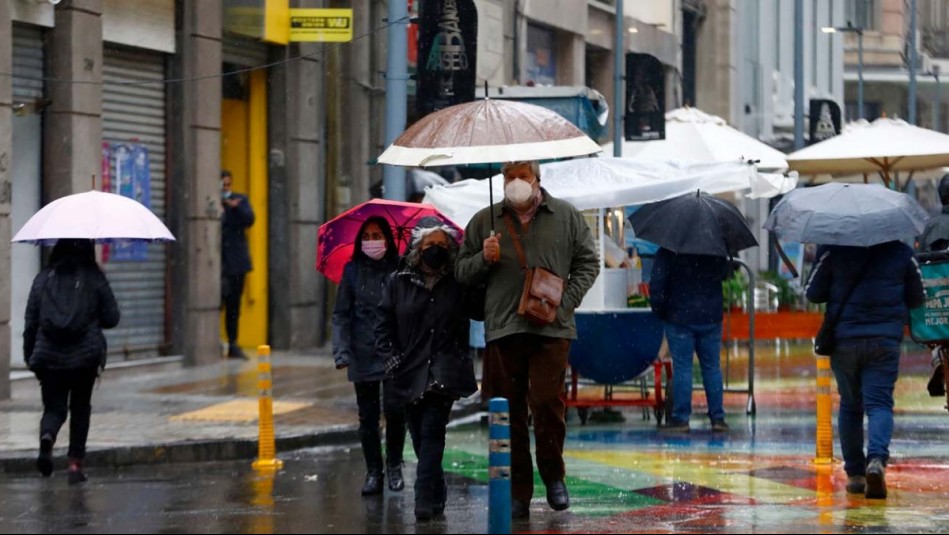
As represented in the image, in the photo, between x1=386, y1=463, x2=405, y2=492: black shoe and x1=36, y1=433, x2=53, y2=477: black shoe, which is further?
x1=36, y1=433, x2=53, y2=477: black shoe

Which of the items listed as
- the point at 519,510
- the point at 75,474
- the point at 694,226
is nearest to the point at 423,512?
the point at 519,510

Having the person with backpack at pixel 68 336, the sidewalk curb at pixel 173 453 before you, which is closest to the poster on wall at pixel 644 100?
the sidewalk curb at pixel 173 453

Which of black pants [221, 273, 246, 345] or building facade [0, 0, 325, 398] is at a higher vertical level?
building facade [0, 0, 325, 398]

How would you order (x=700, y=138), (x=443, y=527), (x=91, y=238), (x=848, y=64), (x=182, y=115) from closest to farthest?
(x=443, y=527) → (x=91, y=238) → (x=182, y=115) → (x=700, y=138) → (x=848, y=64)

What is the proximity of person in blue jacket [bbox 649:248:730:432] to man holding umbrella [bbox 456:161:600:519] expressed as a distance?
5.22m

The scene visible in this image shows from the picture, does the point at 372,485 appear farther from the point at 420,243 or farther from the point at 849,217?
the point at 849,217

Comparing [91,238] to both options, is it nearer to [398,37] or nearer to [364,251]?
[364,251]

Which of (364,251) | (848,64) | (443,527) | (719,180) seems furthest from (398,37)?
(848,64)

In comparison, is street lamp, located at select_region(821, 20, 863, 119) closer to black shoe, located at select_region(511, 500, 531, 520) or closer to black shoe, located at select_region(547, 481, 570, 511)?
black shoe, located at select_region(547, 481, 570, 511)

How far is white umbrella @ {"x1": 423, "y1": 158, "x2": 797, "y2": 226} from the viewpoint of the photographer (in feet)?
49.9

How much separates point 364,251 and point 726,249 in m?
4.89

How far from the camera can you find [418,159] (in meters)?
10.0

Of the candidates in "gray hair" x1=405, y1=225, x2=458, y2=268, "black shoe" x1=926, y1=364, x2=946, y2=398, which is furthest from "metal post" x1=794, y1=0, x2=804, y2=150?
"gray hair" x1=405, y1=225, x2=458, y2=268

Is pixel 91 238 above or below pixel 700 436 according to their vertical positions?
above
